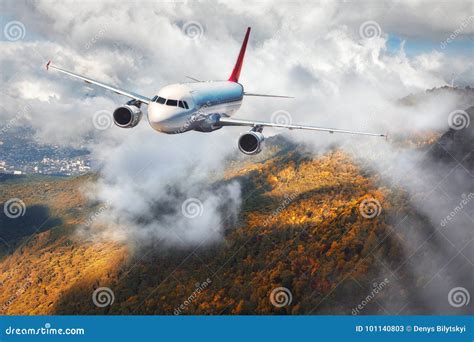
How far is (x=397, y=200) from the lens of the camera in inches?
4633

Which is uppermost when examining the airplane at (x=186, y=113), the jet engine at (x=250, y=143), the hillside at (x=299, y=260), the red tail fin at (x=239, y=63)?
the red tail fin at (x=239, y=63)

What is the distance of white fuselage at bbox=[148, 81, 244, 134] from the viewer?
4181 cm

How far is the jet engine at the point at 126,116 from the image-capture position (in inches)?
1834

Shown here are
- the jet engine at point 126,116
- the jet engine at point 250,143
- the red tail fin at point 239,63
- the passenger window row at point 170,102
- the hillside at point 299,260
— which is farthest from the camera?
the hillside at point 299,260

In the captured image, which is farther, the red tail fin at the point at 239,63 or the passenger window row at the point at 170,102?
the red tail fin at the point at 239,63

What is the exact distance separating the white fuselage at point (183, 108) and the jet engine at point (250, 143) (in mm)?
4426

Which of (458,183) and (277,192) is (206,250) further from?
(458,183)

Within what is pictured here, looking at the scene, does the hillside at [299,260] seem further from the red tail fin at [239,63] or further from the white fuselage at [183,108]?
the red tail fin at [239,63]

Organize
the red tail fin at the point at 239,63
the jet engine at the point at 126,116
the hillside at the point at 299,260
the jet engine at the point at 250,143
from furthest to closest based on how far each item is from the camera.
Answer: the hillside at the point at 299,260 < the red tail fin at the point at 239,63 < the jet engine at the point at 126,116 < the jet engine at the point at 250,143

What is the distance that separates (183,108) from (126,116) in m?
7.24

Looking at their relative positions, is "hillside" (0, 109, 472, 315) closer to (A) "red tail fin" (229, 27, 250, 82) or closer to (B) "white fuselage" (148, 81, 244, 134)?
(B) "white fuselage" (148, 81, 244, 134)

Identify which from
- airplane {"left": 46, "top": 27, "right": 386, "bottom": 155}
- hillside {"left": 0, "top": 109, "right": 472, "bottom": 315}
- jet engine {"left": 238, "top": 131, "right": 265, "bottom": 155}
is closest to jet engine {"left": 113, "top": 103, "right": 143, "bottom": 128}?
airplane {"left": 46, "top": 27, "right": 386, "bottom": 155}

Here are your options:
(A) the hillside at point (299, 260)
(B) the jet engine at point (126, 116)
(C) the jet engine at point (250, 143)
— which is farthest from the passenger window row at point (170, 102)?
(A) the hillside at point (299, 260)

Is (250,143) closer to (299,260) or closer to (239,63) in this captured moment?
(239,63)
